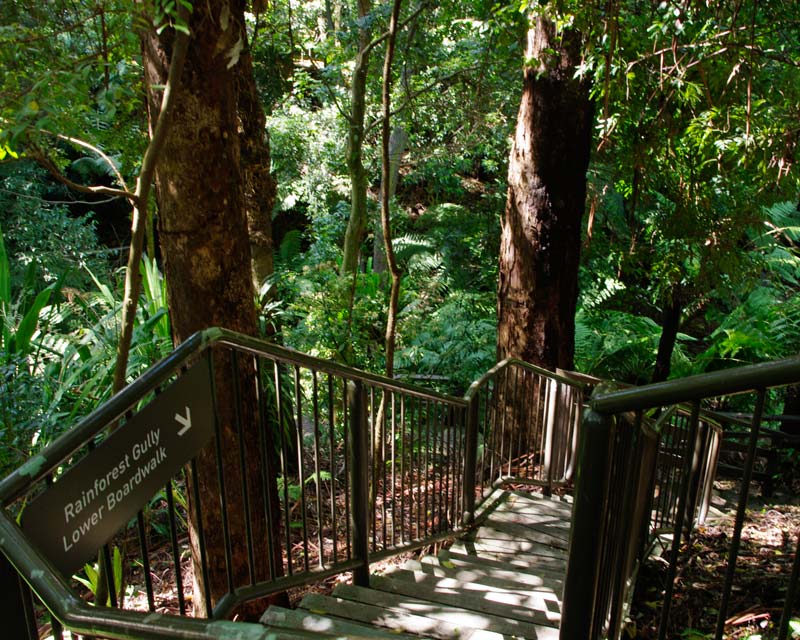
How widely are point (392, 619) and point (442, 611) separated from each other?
330 mm

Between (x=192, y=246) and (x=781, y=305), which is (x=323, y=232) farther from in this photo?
(x=192, y=246)

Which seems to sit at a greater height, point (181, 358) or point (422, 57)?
point (422, 57)

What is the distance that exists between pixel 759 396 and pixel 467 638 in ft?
6.32

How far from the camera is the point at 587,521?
1516 mm

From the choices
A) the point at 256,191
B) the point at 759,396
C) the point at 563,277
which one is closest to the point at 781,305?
the point at 563,277

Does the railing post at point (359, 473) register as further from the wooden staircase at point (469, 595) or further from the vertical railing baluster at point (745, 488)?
the vertical railing baluster at point (745, 488)

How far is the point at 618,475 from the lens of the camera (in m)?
1.88

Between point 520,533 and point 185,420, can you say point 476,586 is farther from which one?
point 185,420

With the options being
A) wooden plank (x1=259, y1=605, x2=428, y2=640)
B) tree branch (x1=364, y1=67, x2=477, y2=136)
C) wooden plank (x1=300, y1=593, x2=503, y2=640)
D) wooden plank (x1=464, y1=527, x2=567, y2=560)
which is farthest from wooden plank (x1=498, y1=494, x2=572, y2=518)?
tree branch (x1=364, y1=67, x2=477, y2=136)

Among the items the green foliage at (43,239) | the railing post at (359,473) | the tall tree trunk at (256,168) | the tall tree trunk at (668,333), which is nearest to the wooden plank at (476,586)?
the railing post at (359,473)

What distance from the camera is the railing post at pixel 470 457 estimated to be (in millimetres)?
4406

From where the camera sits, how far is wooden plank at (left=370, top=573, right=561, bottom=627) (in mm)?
3139

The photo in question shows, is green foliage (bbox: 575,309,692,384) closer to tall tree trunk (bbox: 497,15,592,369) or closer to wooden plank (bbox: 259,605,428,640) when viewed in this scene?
tall tree trunk (bbox: 497,15,592,369)

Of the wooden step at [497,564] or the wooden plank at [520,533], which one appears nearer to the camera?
the wooden step at [497,564]
